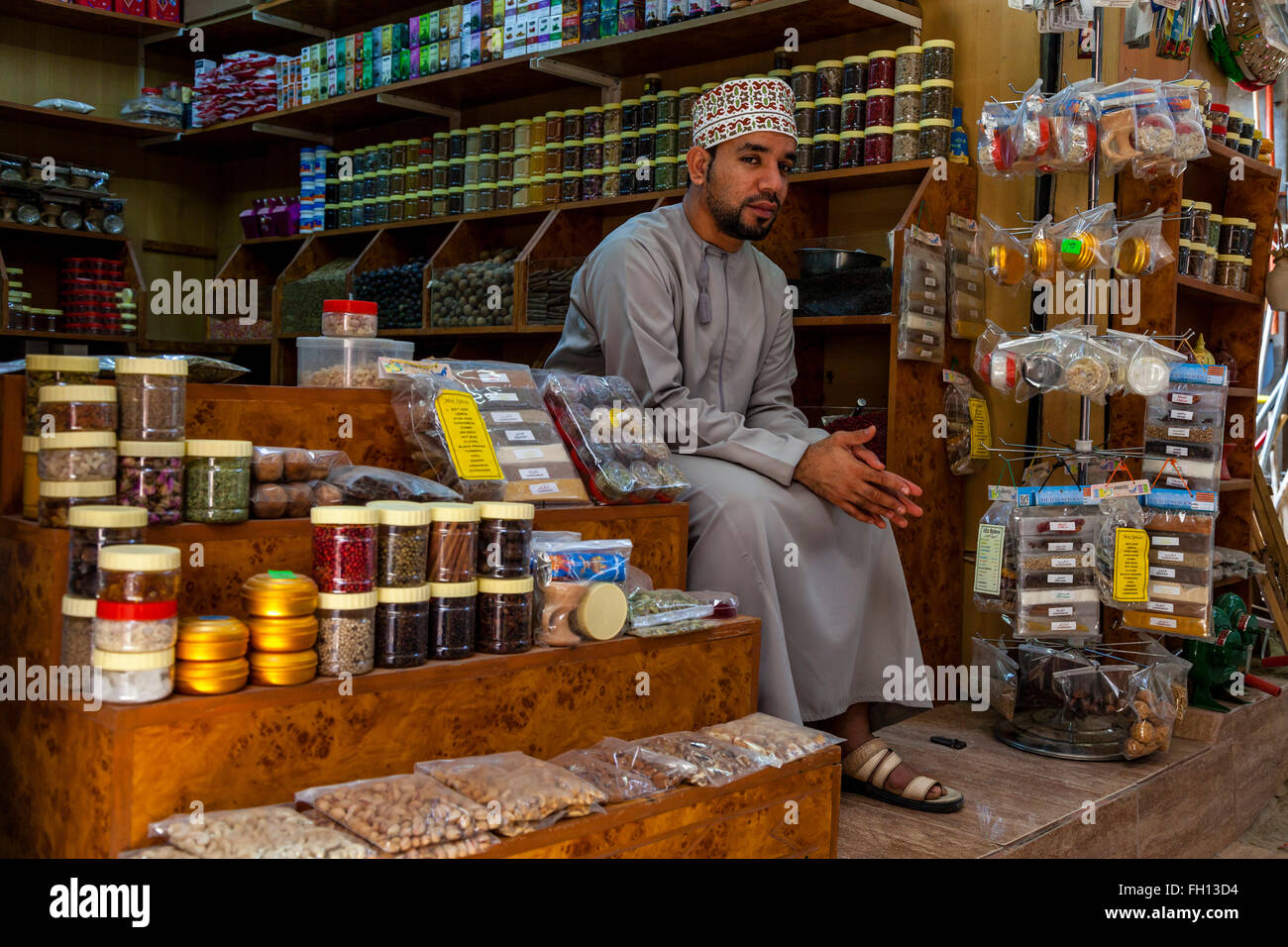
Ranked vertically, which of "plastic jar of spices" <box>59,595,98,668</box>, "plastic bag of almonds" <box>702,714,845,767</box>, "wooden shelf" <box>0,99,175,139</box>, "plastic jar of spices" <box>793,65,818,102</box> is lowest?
"plastic bag of almonds" <box>702,714,845,767</box>

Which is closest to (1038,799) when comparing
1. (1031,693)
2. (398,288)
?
(1031,693)

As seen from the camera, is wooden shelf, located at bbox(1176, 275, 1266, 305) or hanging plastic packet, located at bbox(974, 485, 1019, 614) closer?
hanging plastic packet, located at bbox(974, 485, 1019, 614)

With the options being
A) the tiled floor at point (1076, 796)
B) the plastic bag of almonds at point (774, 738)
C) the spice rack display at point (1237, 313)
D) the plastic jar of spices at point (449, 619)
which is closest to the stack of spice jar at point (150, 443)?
the plastic jar of spices at point (449, 619)

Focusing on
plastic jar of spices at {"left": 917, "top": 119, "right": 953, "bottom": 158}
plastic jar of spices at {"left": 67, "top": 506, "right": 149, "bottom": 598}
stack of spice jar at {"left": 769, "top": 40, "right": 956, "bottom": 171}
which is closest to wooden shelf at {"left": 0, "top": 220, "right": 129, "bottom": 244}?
stack of spice jar at {"left": 769, "top": 40, "right": 956, "bottom": 171}

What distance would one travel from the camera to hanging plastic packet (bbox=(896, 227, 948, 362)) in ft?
10.7

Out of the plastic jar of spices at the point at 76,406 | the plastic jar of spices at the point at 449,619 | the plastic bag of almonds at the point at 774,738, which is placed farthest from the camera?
the plastic bag of almonds at the point at 774,738

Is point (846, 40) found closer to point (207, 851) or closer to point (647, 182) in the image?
point (647, 182)

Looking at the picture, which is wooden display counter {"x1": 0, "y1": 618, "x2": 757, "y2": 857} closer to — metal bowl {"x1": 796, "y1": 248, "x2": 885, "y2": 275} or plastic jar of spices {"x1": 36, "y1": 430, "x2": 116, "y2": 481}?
plastic jar of spices {"x1": 36, "y1": 430, "x2": 116, "y2": 481}

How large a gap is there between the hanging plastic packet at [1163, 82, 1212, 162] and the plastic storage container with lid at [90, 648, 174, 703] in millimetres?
2600

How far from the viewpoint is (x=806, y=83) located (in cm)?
365

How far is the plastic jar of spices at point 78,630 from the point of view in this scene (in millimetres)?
1366

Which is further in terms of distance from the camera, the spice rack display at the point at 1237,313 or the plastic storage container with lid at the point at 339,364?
the spice rack display at the point at 1237,313

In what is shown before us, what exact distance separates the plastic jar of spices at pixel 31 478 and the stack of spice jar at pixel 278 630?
0.32m

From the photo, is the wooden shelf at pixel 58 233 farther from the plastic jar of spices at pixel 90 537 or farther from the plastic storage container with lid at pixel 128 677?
the plastic storage container with lid at pixel 128 677
